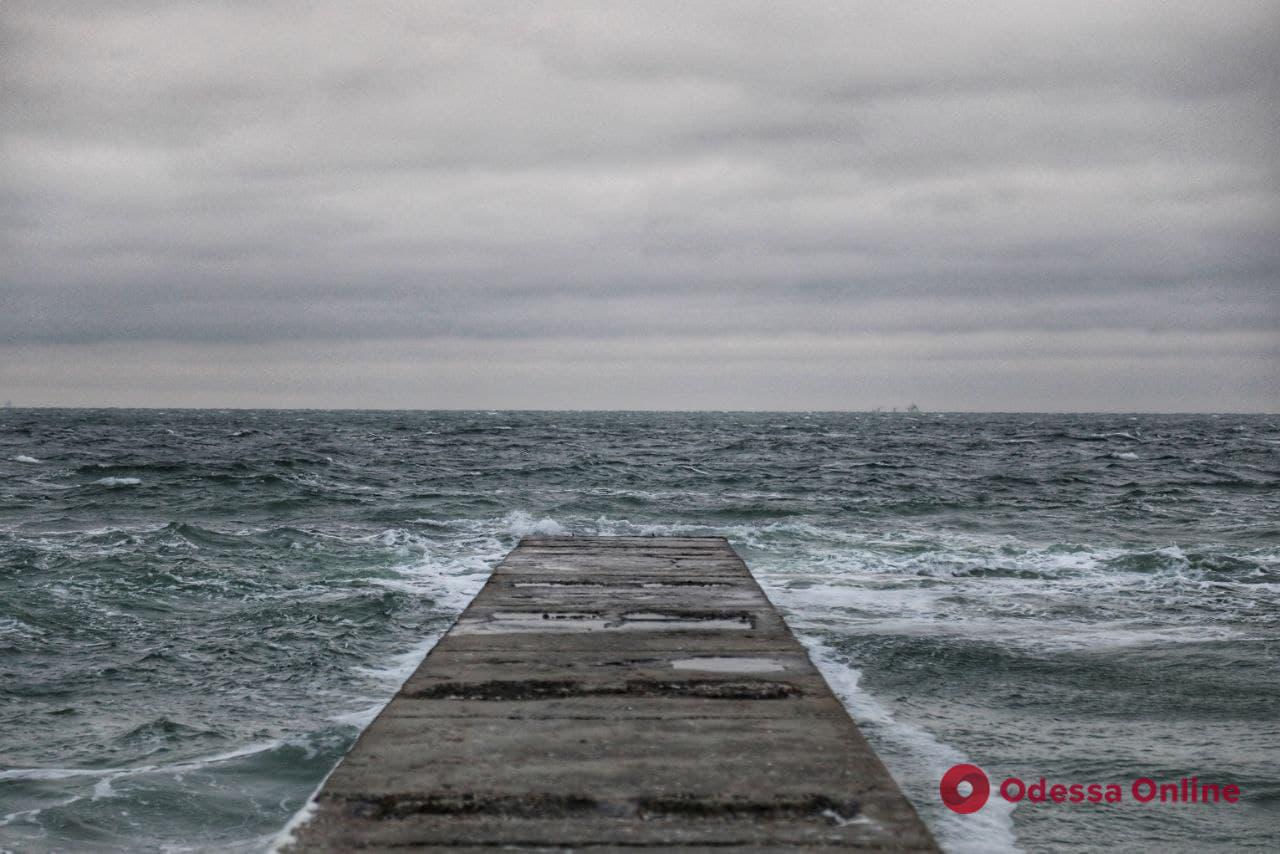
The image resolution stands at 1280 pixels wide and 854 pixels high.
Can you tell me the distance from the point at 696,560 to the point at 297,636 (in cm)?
432

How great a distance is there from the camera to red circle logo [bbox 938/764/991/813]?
5.75 metres

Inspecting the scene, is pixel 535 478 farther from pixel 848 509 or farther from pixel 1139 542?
pixel 1139 542

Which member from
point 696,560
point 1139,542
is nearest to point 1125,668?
point 696,560

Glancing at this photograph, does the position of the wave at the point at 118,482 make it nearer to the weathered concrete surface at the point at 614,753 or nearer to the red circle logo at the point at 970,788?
the weathered concrete surface at the point at 614,753

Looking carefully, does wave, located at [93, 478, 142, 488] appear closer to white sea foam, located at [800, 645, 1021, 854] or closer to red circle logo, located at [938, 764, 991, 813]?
white sea foam, located at [800, 645, 1021, 854]

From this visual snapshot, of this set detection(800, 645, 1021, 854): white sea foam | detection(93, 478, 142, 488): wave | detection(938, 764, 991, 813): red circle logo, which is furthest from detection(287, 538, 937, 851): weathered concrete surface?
detection(93, 478, 142, 488): wave

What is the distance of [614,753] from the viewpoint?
12.5ft

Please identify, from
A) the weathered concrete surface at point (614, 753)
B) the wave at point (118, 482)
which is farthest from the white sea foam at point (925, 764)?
the wave at point (118, 482)

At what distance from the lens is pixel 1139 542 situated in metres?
19.0

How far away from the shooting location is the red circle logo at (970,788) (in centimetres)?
575

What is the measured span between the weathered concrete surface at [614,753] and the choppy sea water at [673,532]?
5.37 ft

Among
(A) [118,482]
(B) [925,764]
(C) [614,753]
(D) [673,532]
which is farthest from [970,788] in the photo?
(A) [118,482]

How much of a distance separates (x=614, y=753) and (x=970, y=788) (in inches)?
125

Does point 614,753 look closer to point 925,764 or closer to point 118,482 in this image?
point 925,764
